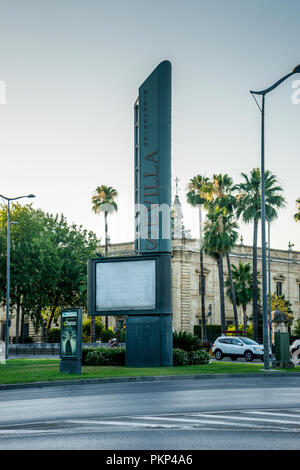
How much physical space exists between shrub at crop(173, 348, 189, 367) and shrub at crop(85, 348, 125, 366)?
248 centimetres

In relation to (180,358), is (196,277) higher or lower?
higher

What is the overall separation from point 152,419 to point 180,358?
18.9 metres

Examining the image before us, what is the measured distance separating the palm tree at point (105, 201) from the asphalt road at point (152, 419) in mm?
47107

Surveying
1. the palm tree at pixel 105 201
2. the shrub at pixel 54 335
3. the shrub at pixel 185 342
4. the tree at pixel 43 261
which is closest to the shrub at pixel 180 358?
the shrub at pixel 185 342

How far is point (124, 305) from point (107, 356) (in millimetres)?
2910

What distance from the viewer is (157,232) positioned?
29.6 meters

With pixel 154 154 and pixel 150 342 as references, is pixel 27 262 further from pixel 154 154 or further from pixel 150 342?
pixel 150 342

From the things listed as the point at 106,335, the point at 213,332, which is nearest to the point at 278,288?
the point at 213,332

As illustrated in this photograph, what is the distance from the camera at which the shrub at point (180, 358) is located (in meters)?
29.3

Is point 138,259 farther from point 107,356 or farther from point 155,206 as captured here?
point 107,356

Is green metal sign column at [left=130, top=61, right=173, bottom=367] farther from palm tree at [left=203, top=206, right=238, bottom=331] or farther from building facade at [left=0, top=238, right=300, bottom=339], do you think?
building facade at [left=0, top=238, right=300, bottom=339]

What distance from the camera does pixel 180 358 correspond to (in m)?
29.4

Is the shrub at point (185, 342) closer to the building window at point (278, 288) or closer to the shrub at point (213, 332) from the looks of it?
the shrub at point (213, 332)

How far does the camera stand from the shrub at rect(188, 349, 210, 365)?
30250 mm
